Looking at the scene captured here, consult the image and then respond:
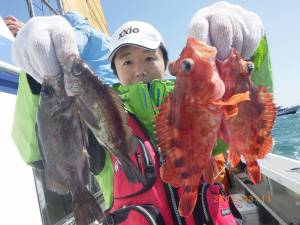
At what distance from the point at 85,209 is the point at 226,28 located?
1357mm

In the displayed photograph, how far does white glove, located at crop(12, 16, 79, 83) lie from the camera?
1941 millimetres

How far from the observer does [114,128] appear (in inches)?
80.3

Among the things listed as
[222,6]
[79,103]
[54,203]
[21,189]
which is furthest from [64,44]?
[54,203]

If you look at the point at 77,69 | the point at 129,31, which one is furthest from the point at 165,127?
the point at 129,31

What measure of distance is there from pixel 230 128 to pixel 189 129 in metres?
0.24

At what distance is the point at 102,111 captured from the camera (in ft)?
6.59

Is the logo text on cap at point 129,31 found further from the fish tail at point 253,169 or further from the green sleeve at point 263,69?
the fish tail at point 253,169

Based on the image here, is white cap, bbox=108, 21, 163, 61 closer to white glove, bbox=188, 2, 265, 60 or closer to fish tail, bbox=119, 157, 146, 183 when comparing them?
white glove, bbox=188, 2, 265, 60

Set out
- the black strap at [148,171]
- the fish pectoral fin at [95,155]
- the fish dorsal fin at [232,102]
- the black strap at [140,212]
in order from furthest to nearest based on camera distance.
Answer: the fish pectoral fin at [95,155] → the black strap at [148,171] → the black strap at [140,212] → the fish dorsal fin at [232,102]

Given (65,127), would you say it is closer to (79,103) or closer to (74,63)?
(79,103)

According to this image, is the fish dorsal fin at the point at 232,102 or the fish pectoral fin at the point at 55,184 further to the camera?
the fish pectoral fin at the point at 55,184

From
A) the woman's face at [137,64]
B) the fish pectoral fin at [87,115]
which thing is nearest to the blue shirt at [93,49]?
the woman's face at [137,64]

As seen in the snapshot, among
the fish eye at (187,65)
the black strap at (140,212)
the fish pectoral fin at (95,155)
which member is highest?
the fish eye at (187,65)

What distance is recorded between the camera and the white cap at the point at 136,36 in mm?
2613
